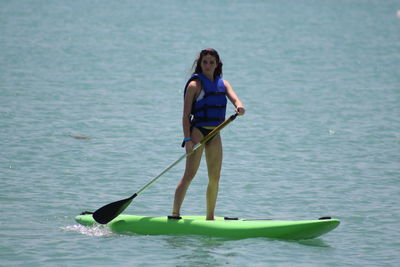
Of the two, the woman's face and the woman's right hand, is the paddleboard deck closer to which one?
the woman's right hand

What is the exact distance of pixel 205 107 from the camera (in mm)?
7613

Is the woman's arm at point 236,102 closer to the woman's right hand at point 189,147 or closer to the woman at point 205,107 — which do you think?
the woman at point 205,107

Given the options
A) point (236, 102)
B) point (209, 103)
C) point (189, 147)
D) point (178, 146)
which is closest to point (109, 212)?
point (189, 147)

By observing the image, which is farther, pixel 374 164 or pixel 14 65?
pixel 14 65

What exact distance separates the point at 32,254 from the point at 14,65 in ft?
55.3

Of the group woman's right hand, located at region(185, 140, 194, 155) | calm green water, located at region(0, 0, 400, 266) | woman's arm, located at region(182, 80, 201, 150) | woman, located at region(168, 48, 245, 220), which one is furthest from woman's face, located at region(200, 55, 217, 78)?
calm green water, located at region(0, 0, 400, 266)

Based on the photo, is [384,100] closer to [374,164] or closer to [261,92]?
[261,92]

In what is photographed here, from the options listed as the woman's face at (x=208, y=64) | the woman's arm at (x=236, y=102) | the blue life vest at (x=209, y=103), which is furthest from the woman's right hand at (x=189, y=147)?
the woman's face at (x=208, y=64)

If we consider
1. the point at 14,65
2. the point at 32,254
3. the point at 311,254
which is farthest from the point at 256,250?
the point at 14,65

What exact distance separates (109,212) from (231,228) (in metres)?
1.17

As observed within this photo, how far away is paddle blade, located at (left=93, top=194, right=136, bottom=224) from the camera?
7996mm

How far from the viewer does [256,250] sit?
7.53m

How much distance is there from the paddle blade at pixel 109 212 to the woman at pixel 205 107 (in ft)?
2.08

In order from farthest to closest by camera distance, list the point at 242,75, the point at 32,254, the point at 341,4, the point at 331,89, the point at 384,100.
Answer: the point at 341,4 → the point at 242,75 → the point at 331,89 → the point at 384,100 → the point at 32,254
